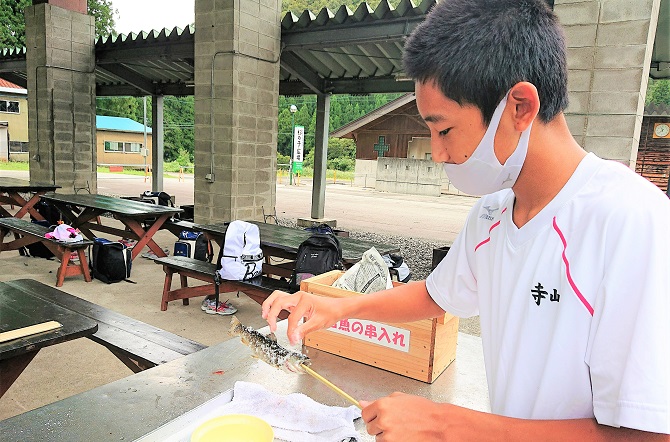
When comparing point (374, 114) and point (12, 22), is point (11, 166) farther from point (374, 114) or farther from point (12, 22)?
point (374, 114)

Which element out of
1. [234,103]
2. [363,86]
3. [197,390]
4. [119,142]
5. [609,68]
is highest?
[363,86]

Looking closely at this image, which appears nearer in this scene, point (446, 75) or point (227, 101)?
point (446, 75)

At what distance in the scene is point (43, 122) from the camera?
10.5m

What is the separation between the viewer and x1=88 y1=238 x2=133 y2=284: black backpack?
5.86 metres

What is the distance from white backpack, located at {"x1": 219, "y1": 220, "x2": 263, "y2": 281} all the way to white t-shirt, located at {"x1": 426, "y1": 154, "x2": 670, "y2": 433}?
144 inches

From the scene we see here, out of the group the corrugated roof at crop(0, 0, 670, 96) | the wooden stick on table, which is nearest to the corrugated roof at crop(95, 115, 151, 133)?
the corrugated roof at crop(0, 0, 670, 96)

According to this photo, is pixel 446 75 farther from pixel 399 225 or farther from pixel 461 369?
pixel 399 225

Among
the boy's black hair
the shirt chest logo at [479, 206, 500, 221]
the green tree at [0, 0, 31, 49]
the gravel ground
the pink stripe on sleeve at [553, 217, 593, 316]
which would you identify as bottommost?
the gravel ground

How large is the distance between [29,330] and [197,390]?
3.94 ft

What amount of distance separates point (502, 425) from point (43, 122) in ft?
40.5

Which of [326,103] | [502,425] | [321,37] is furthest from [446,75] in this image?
[326,103]

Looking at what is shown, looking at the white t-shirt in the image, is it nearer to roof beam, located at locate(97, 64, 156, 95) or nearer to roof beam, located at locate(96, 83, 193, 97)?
roof beam, located at locate(97, 64, 156, 95)

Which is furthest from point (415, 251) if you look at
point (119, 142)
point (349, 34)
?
point (119, 142)

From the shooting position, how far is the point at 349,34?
754 centimetres
